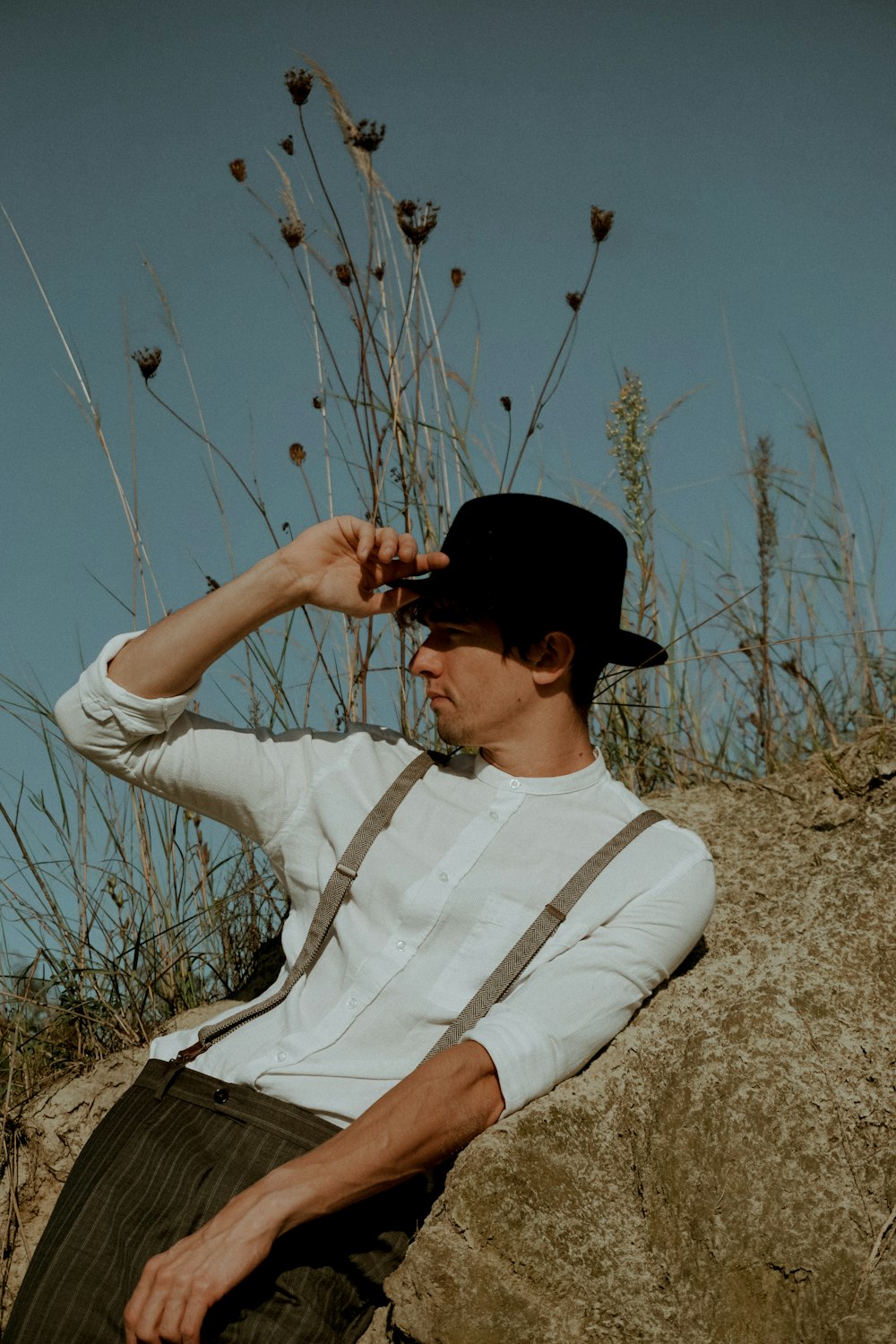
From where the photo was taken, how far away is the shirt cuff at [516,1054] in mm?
2072

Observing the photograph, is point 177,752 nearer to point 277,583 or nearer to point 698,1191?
point 277,583

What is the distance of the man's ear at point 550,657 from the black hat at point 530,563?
3 centimetres

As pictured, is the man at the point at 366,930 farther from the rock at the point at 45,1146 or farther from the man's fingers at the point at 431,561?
the rock at the point at 45,1146

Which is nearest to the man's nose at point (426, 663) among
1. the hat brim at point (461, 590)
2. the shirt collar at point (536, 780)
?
the hat brim at point (461, 590)

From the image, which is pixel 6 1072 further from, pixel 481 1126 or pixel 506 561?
pixel 506 561

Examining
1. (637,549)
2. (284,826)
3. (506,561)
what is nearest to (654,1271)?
(284,826)

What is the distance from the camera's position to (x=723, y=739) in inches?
151

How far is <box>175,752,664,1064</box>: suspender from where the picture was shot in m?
2.26

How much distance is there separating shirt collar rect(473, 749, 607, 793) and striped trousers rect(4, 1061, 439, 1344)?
78cm

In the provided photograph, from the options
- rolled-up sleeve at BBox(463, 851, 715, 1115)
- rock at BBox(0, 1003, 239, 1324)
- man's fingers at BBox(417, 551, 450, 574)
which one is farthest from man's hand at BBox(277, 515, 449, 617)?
rock at BBox(0, 1003, 239, 1324)

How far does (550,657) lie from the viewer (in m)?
2.61

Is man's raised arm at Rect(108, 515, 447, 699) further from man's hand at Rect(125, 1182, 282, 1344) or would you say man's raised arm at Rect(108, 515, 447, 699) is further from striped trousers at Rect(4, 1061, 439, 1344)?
man's hand at Rect(125, 1182, 282, 1344)

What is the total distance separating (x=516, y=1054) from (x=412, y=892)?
16.7 inches

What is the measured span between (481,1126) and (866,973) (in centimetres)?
90
